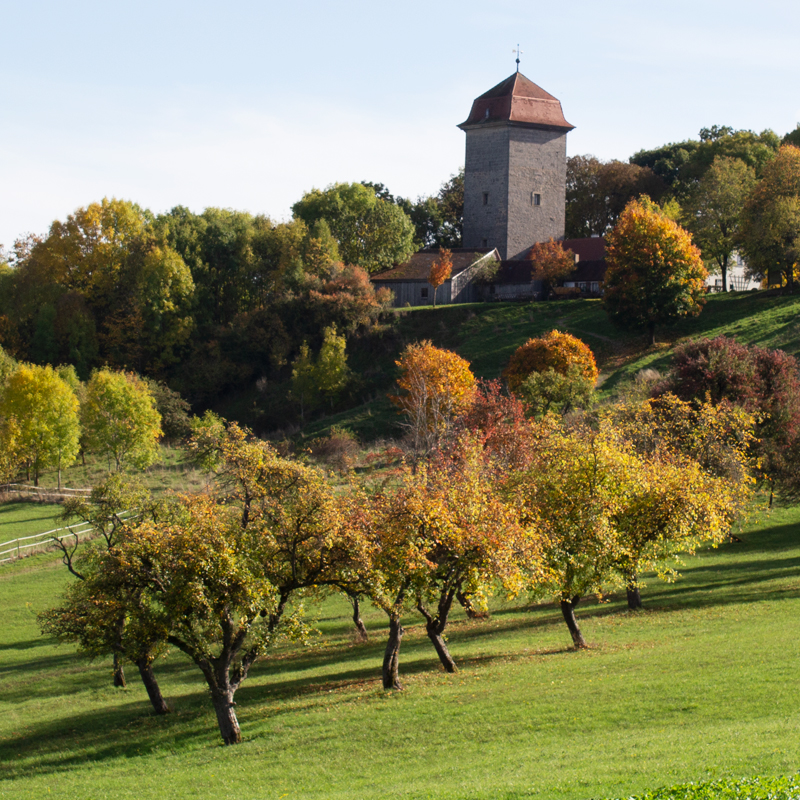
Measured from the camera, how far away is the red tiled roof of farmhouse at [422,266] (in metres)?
77.2

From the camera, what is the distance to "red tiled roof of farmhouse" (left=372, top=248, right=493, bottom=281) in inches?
3039

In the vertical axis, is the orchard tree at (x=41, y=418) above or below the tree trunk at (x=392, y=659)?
above

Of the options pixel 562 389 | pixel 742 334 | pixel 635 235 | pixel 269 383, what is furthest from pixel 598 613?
pixel 269 383

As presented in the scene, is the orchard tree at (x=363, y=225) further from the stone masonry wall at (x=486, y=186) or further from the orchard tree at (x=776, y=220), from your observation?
the orchard tree at (x=776, y=220)

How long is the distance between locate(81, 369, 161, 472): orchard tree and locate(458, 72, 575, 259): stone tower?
3689cm

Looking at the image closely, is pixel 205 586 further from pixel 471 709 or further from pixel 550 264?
pixel 550 264

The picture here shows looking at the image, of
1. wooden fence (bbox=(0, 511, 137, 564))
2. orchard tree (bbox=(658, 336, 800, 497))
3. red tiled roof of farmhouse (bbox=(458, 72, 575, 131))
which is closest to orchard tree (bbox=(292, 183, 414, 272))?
red tiled roof of farmhouse (bbox=(458, 72, 575, 131))

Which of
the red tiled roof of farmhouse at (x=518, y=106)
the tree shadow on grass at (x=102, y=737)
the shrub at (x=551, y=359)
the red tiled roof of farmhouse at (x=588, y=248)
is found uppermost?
the red tiled roof of farmhouse at (x=518, y=106)

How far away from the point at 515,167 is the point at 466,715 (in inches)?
2669

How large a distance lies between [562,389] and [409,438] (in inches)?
A: 362

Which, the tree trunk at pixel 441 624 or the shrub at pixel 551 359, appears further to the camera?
the shrub at pixel 551 359

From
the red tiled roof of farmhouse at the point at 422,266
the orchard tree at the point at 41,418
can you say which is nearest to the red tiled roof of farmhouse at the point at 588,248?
the red tiled roof of farmhouse at the point at 422,266

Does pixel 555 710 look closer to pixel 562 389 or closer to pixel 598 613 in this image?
pixel 598 613

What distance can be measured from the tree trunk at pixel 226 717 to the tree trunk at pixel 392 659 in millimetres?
3643
